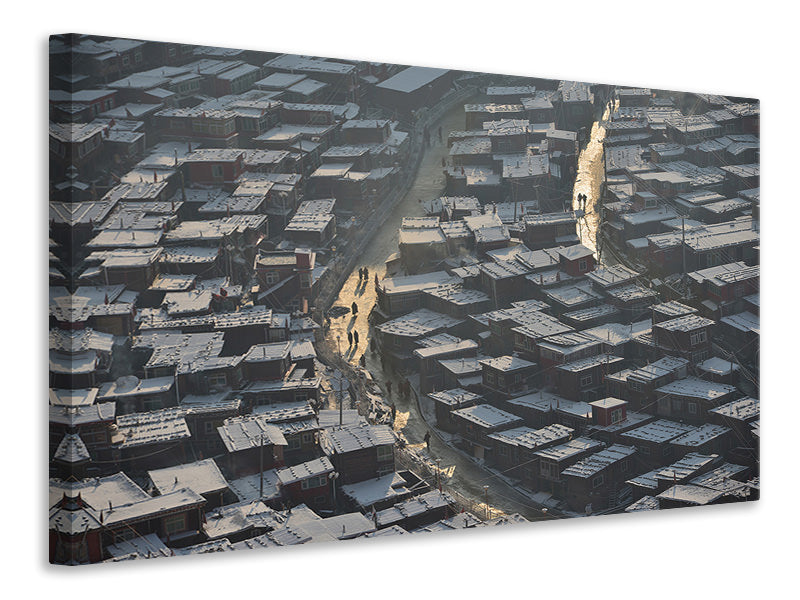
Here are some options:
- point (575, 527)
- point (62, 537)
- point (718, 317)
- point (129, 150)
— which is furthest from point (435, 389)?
point (62, 537)

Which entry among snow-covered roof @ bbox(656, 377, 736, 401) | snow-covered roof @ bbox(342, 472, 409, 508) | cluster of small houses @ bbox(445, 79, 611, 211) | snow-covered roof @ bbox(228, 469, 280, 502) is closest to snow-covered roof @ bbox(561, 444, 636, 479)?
Result: snow-covered roof @ bbox(656, 377, 736, 401)

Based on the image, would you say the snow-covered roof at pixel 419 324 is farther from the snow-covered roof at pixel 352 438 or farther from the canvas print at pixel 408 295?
the snow-covered roof at pixel 352 438

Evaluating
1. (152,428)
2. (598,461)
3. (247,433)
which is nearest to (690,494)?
(598,461)

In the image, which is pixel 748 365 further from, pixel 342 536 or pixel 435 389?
pixel 342 536

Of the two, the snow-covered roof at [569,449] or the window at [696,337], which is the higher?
the window at [696,337]

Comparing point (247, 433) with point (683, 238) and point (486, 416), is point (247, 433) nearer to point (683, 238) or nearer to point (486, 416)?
point (486, 416)

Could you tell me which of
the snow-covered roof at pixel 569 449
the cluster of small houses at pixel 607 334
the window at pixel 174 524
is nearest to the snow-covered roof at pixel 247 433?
the window at pixel 174 524

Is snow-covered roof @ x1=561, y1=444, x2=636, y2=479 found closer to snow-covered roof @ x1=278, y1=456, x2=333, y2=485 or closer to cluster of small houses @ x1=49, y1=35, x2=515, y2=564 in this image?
cluster of small houses @ x1=49, y1=35, x2=515, y2=564

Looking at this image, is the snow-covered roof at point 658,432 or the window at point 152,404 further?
the snow-covered roof at point 658,432
